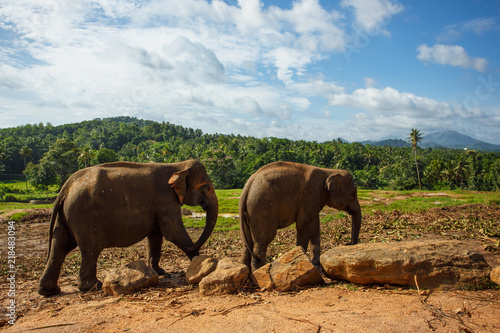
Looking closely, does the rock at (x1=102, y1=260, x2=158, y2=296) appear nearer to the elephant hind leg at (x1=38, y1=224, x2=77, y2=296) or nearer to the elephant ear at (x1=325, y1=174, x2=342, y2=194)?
the elephant hind leg at (x1=38, y1=224, x2=77, y2=296)

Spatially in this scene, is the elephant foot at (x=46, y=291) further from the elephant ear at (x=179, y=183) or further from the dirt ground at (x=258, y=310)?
the elephant ear at (x=179, y=183)

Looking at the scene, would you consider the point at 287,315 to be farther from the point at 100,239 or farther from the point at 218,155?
the point at 218,155

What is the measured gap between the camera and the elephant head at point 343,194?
9013mm

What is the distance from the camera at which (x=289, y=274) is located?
6.68 meters

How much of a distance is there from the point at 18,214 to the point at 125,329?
24.5m

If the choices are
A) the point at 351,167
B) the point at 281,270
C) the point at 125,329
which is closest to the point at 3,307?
the point at 125,329

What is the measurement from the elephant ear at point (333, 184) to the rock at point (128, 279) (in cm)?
480

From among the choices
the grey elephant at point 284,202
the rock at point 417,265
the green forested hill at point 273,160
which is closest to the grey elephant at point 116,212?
the grey elephant at point 284,202

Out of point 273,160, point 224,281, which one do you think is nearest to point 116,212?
point 224,281

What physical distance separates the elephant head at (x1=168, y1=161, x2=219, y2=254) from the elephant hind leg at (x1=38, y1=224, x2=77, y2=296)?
2.72 m

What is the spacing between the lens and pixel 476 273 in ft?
20.1

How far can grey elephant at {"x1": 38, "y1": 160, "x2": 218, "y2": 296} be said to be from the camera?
775cm

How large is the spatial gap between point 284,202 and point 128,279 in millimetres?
3912

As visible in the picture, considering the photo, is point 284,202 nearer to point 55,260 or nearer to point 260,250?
point 260,250
